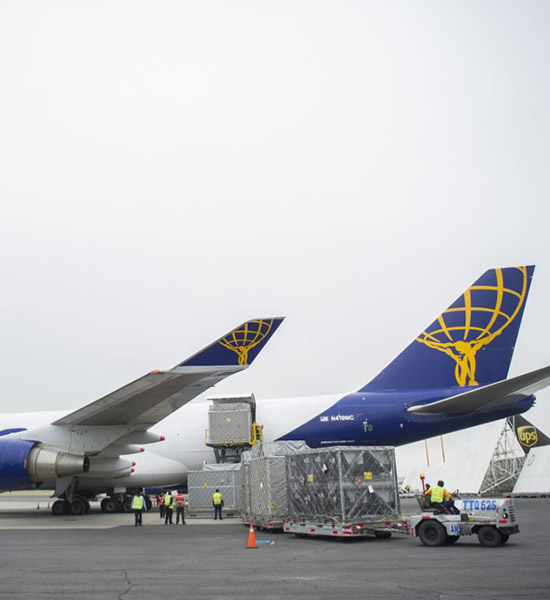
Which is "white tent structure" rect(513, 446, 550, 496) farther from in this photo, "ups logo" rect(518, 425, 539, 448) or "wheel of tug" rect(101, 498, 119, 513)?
"wheel of tug" rect(101, 498, 119, 513)

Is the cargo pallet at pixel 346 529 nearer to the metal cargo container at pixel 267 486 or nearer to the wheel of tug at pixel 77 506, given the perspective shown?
the metal cargo container at pixel 267 486

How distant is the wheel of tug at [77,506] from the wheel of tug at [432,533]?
558 inches

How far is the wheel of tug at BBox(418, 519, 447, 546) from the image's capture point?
12.5m

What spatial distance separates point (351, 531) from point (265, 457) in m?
3.66

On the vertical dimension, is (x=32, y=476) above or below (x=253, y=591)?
above

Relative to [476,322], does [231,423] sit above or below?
below

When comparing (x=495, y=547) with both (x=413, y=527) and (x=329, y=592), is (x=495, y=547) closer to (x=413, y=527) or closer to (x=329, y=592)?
(x=413, y=527)

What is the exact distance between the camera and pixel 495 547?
12102mm

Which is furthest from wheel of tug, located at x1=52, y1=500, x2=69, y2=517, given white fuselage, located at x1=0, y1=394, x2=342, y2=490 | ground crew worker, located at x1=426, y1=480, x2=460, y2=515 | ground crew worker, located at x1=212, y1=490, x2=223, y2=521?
ground crew worker, located at x1=426, y1=480, x2=460, y2=515

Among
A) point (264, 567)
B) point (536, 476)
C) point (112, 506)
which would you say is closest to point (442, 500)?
point (264, 567)

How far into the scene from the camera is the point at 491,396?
2058cm

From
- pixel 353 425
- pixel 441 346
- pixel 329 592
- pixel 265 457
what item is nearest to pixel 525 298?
pixel 441 346

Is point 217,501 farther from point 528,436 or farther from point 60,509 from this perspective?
point 528,436

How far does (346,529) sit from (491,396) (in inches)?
340
